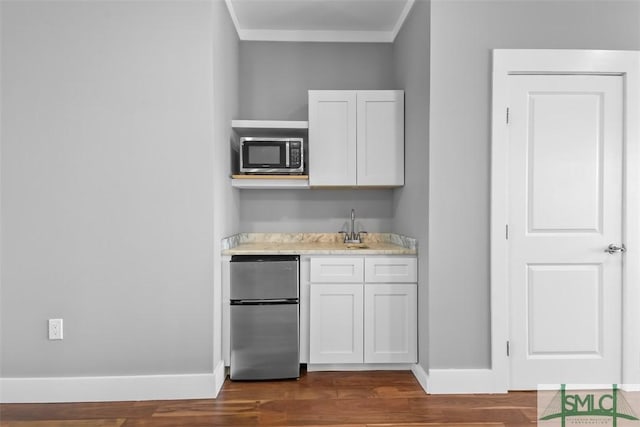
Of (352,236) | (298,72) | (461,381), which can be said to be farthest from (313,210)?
(461,381)

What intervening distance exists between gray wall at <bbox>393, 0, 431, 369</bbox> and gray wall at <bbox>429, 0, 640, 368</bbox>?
75 millimetres

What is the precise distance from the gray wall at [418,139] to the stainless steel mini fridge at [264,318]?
2.74 feet

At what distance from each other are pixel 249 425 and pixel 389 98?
7.66ft

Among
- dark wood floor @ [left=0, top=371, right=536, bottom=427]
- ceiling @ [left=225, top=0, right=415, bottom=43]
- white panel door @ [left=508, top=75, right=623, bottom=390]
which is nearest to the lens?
dark wood floor @ [left=0, top=371, right=536, bottom=427]

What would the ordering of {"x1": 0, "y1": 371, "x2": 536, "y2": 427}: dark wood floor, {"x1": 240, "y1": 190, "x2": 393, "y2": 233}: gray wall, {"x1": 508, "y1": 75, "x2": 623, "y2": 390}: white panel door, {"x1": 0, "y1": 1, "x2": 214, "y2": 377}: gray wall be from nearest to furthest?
{"x1": 0, "y1": 371, "x2": 536, "y2": 427}: dark wood floor, {"x1": 0, "y1": 1, "x2": 214, "y2": 377}: gray wall, {"x1": 508, "y1": 75, "x2": 623, "y2": 390}: white panel door, {"x1": 240, "y1": 190, "x2": 393, "y2": 233}: gray wall

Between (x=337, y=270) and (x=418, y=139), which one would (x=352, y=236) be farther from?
(x=418, y=139)

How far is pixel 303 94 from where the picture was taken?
3.54m

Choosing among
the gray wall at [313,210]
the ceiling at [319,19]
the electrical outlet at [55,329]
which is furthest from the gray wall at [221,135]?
the electrical outlet at [55,329]

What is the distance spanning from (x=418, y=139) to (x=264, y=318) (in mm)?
1562

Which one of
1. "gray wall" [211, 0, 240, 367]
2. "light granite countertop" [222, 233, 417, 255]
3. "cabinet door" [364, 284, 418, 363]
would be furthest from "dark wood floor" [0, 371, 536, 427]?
"light granite countertop" [222, 233, 417, 255]

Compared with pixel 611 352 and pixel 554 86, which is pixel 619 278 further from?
pixel 554 86

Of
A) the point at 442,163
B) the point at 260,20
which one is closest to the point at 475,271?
the point at 442,163

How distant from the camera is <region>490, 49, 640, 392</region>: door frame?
257cm

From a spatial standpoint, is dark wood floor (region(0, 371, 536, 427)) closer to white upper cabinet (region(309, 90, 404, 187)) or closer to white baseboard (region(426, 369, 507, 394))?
white baseboard (region(426, 369, 507, 394))
